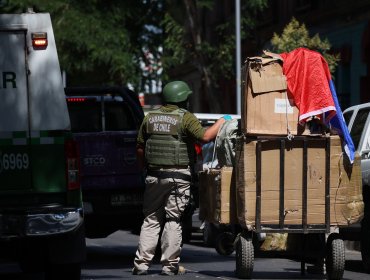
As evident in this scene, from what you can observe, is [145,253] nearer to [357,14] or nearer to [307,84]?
[307,84]

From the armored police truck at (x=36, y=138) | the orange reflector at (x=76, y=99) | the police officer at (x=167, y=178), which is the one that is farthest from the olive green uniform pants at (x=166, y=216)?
the orange reflector at (x=76, y=99)

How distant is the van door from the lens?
9883 millimetres

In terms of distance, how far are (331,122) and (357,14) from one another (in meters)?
18.6

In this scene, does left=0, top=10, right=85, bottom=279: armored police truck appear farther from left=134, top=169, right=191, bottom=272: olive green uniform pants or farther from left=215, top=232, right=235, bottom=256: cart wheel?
left=215, top=232, right=235, bottom=256: cart wheel

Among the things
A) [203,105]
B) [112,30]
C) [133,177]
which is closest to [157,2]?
[112,30]

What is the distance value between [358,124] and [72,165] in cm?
512

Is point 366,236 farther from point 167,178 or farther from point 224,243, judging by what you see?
point 167,178

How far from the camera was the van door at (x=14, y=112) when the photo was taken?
988 centimetres

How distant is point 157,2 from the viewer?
34469 millimetres

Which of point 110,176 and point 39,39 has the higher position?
point 39,39

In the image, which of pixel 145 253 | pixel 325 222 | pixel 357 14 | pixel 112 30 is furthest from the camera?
pixel 112 30

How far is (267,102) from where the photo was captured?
11438 millimetres

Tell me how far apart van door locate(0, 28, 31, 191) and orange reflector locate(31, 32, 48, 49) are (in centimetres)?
9

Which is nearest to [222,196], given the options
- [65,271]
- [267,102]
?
[267,102]
